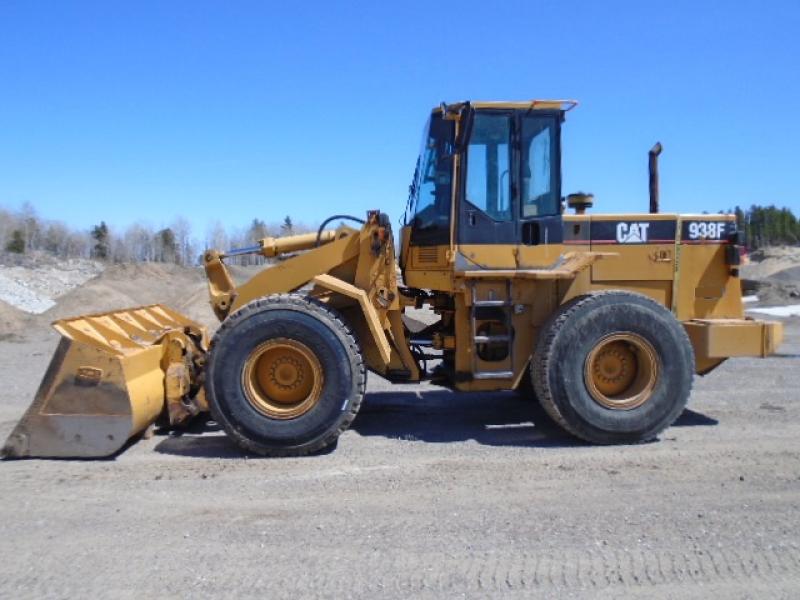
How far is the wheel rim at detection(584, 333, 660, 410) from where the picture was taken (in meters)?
6.09

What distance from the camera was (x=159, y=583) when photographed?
3.57 m

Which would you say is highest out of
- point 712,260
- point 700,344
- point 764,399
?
point 712,260

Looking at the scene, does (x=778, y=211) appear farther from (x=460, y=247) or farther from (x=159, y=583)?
(x=159, y=583)

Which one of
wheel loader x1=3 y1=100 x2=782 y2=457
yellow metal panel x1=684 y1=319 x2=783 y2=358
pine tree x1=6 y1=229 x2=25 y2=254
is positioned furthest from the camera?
pine tree x1=6 y1=229 x2=25 y2=254

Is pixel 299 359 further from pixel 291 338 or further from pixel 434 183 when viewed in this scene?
pixel 434 183

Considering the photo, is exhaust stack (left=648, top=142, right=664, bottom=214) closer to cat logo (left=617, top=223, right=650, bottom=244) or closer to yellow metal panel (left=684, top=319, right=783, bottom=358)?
cat logo (left=617, top=223, right=650, bottom=244)

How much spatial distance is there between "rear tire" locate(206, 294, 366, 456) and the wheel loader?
1 centimetres

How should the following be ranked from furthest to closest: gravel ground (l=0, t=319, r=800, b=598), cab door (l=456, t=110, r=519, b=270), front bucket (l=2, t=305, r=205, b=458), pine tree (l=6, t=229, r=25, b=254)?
1. pine tree (l=6, t=229, r=25, b=254)
2. cab door (l=456, t=110, r=519, b=270)
3. front bucket (l=2, t=305, r=205, b=458)
4. gravel ground (l=0, t=319, r=800, b=598)

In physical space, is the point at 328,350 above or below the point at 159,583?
above

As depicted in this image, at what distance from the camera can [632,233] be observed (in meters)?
6.66

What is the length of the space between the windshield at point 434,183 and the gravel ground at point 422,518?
6.21 feet

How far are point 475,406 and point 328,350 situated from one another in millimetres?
2481

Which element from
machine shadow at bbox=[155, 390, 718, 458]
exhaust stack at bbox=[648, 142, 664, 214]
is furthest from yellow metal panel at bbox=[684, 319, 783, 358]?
exhaust stack at bbox=[648, 142, 664, 214]

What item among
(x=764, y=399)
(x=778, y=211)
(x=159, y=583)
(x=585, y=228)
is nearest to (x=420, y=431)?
(x=585, y=228)
